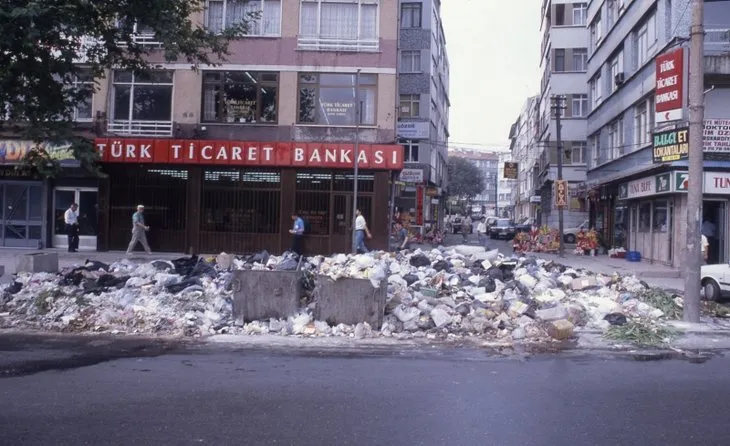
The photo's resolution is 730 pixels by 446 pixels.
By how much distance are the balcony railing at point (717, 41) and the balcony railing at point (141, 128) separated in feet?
59.4

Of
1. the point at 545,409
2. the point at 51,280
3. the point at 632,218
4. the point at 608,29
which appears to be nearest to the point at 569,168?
the point at 608,29

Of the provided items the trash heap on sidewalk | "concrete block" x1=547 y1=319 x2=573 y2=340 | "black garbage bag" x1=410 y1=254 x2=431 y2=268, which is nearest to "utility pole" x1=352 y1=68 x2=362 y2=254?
"black garbage bag" x1=410 y1=254 x2=431 y2=268

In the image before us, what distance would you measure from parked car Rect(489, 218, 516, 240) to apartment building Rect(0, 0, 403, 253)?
27692 millimetres

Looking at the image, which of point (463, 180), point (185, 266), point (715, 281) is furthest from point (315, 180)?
point (463, 180)

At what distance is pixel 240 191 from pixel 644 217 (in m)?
15.6

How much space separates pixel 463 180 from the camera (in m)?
85.1

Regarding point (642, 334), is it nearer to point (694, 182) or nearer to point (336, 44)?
point (694, 182)

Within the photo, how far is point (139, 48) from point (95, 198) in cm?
1170

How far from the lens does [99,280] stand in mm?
13344

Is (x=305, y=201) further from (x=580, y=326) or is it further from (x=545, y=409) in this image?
(x=545, y=409)

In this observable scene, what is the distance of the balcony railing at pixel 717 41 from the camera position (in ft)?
70.4

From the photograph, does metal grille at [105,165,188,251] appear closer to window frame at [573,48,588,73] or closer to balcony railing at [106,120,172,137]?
balcony railing at [106,120,172,137]

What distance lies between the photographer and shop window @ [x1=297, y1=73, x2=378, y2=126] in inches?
915

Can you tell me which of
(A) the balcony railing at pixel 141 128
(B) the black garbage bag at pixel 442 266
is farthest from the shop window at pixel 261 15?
(B) the black garbage bag at pixel 442 266
